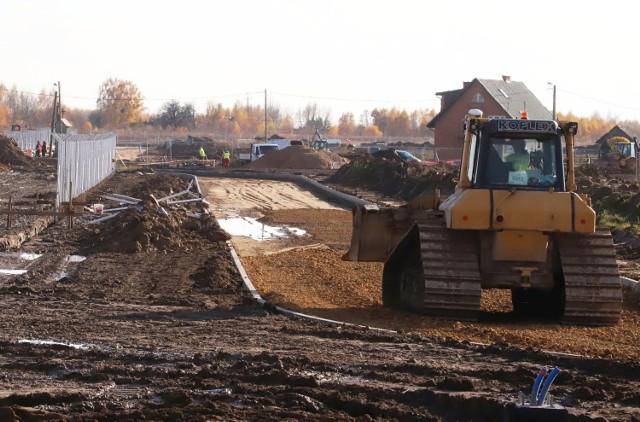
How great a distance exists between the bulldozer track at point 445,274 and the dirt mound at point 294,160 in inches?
2203

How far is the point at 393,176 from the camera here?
49938 mm

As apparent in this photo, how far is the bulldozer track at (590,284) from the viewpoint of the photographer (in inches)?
540

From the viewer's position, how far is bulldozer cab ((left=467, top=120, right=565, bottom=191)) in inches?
562

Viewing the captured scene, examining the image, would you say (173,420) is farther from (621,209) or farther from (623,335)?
(621,209)

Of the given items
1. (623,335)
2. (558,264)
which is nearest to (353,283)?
(558,264)

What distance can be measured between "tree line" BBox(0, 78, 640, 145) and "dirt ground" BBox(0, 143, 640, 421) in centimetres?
13003

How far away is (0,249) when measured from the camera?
71.0ft

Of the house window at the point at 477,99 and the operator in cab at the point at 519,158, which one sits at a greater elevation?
the house window at the point at 477,99

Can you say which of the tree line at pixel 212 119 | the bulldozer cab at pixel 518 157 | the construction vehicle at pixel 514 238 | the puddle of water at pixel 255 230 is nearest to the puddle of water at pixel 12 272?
the construction vehicle at pixel 514 238

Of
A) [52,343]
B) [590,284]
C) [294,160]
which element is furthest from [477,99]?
[52,343]

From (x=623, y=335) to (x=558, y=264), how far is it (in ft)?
4.96

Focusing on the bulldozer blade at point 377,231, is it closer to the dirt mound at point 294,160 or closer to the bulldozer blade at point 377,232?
the bulldozer blade at point 377,232

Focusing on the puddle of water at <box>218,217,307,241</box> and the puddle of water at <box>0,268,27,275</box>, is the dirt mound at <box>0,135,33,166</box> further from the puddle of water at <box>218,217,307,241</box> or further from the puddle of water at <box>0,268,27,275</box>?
the puddle of water at <box>0,268,27,275</box>

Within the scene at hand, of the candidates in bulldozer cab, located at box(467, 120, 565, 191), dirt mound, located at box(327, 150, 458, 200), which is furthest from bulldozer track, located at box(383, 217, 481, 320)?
dirt mound, located at box(327, 150, 458, 200)
